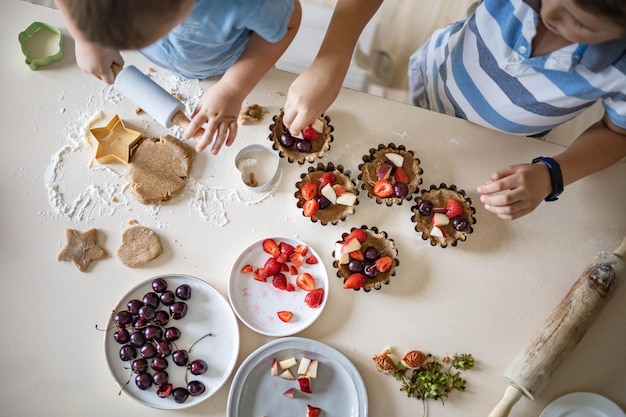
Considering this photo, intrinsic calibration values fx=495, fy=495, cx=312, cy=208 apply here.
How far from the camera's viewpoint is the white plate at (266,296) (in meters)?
1.26

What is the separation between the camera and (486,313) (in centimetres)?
128

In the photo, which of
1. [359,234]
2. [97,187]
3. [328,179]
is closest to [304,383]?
[359,234]

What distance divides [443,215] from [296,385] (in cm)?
57

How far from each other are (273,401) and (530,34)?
40.5 inches

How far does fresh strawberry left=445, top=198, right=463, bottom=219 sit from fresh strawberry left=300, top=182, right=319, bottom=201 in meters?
0.34

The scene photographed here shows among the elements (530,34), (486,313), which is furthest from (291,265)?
(530,34)

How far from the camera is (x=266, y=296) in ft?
4.19

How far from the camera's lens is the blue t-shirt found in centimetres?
98

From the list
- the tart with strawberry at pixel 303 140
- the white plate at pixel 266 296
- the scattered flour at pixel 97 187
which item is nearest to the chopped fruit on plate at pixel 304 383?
the white plate at pixel 266 296

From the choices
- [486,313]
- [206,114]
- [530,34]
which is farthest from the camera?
[486,313]

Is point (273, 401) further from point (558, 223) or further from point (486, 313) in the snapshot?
point (558, 223)

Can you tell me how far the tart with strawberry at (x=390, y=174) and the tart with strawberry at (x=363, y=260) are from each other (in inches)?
3.9

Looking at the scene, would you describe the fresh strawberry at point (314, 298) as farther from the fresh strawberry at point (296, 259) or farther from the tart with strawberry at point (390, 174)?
the tart with strawberry at point (390, 174)

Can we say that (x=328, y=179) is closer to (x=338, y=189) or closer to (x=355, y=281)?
(x=338, y=189)
